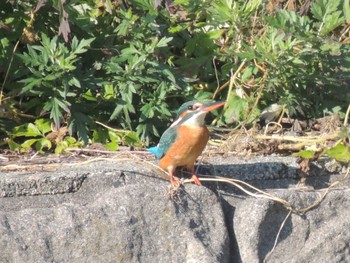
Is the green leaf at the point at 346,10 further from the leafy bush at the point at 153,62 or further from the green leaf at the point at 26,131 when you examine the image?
the green leaf at the point at 26,131

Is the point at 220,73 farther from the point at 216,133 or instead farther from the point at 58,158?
the point at 58,158

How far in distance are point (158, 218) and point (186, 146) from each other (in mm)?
348

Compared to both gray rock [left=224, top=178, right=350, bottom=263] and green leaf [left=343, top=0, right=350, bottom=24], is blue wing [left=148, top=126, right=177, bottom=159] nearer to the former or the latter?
gray rock [left=224, top=178, right=350, bottom=263]

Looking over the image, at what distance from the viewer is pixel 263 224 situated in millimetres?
4074

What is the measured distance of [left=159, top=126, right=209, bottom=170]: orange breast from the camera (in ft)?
13.1

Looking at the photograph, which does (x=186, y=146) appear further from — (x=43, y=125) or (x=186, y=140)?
(x=43, y=125)

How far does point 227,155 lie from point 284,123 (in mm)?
611

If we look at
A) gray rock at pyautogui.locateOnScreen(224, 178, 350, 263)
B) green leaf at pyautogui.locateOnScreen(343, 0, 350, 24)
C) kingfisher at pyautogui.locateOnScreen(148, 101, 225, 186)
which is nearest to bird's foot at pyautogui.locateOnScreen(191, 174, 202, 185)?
kingfisher at pyautogui.locateOnScreen(148, 101, 225, 186)

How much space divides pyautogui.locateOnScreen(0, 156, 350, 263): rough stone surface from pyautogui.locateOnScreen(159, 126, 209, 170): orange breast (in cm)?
12

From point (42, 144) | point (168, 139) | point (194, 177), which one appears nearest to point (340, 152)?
point (194, 177)

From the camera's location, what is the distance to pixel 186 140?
4004 mm

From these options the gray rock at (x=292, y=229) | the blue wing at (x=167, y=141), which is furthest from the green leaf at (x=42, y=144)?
the gray rock at (x=292, y=229)

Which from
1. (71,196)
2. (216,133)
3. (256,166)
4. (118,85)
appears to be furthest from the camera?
(216,133)

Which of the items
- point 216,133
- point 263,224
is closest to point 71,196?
point 263,224
